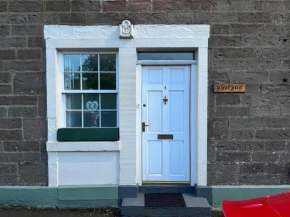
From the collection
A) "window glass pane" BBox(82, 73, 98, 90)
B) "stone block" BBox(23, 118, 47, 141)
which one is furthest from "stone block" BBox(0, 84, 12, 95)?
"window glass pane" BBox(82, 73, 98, 90)

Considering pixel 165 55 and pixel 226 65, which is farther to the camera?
pixel 165 55

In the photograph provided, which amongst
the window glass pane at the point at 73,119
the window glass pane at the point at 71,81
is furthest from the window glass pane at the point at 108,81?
the window glass pane at the point at 73,119

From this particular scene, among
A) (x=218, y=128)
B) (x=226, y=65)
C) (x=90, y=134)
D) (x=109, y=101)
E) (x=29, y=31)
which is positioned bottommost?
(x=90, y=134)

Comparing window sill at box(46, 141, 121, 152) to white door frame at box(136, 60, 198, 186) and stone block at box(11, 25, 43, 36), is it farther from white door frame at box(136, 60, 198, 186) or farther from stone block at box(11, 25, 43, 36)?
stone block at box(11, 25, 43, 36)

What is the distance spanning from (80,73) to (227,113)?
278 centimetres

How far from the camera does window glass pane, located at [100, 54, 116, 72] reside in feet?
14.6

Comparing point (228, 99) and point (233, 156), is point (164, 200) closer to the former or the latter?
point (233, 156)

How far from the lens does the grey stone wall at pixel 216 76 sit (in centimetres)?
424

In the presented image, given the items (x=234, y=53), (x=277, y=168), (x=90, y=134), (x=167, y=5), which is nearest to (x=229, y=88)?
(x=234, y=53)

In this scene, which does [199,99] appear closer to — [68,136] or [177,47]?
[177,47]

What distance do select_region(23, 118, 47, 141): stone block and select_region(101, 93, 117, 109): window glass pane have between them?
43.5 inches

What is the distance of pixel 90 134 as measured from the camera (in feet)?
14.1

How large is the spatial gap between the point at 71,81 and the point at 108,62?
0.78 m

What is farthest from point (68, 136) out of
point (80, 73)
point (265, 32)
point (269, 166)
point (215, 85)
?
point (265, 32)
